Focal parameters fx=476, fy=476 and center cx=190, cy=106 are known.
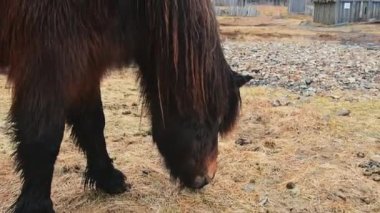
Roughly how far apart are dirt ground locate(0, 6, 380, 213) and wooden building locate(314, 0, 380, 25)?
1637 cm

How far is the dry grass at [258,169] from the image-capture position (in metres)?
3.29

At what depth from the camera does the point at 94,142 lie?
329cm

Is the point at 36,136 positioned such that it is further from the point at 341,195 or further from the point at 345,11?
the point at 345,11

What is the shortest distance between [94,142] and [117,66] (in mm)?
799

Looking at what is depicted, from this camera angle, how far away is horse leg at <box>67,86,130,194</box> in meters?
3.17

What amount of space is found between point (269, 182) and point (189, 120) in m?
1.20

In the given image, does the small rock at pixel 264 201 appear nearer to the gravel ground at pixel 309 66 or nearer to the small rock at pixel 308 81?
the gravel ground at pixel 309 66

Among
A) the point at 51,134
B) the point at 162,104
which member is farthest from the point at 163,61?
the point at 51,134

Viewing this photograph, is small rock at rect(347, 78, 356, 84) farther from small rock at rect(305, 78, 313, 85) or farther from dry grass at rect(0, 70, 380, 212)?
dry grass at rect(0, 70, 380, 212)

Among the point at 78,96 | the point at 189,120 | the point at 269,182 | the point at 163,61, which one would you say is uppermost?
the point at 163,61

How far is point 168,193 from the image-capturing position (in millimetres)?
3432

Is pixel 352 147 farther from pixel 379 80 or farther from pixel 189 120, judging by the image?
pixel 379 80

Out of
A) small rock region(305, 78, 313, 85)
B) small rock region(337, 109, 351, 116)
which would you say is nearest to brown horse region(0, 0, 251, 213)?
small rock region(337, 109, 351, 116)

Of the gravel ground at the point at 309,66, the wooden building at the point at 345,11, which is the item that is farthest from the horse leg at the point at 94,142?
the wooden building at the point at 345,11
